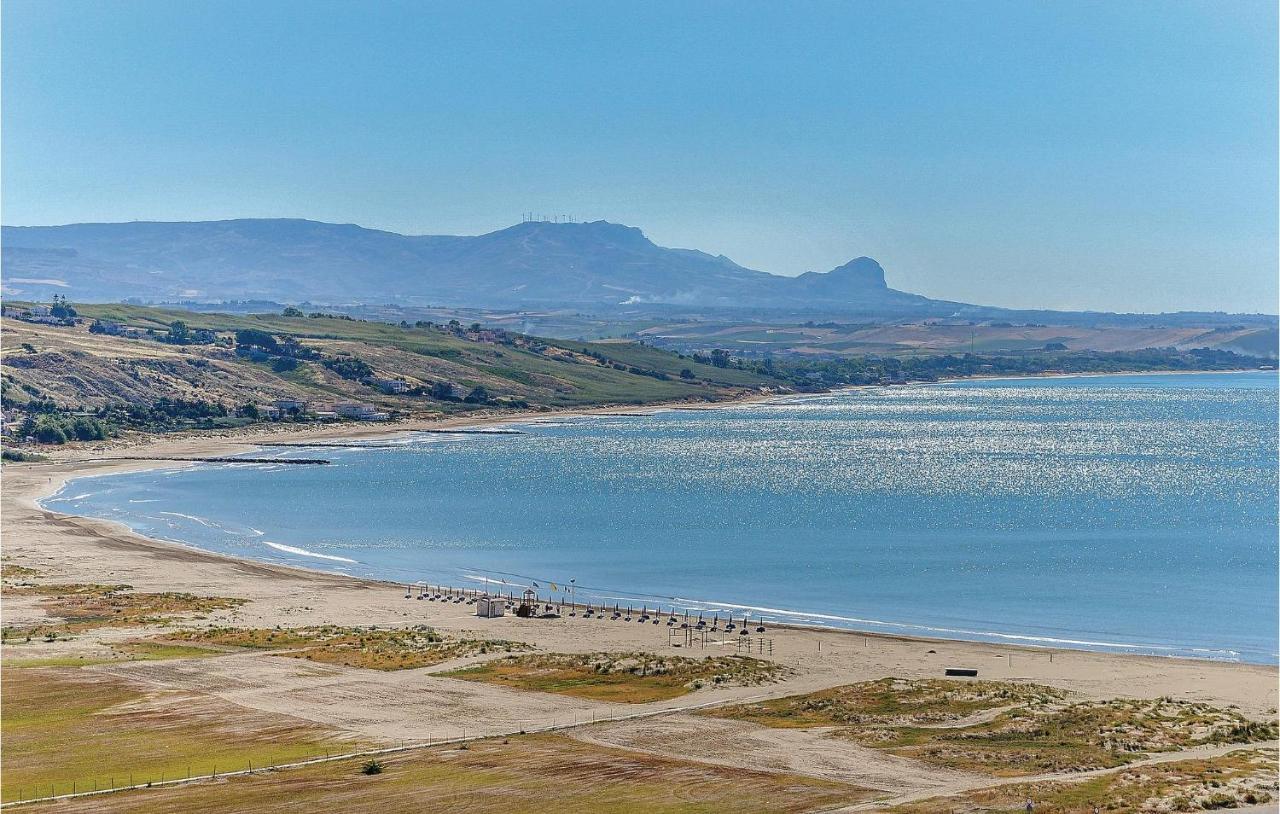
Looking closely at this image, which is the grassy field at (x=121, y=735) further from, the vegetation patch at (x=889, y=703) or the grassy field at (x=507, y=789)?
the vegetation patch at (x=889, y=703)

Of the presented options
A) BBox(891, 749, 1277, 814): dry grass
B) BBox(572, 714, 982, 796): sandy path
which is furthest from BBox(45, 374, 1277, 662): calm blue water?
BBox(891, 749, 1277, 814): dry grass

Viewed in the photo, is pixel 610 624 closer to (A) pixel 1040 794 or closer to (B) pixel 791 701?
(B) pixel 791 701

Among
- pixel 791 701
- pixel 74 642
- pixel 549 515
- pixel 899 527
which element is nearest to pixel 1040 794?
pixel 791 701

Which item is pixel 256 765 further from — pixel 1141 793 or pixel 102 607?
pixel 102 607

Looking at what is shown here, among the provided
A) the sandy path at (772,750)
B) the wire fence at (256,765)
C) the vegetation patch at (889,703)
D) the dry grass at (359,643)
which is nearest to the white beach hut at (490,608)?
the dry grass at (359,643)

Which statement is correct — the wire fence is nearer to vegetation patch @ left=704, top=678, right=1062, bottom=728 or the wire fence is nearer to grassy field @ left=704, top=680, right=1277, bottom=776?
vegetation patch @ left=704, top=678, right=1062, bottom=728

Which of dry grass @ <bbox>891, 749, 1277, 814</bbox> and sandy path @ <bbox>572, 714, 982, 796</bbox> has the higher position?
dry grass @ <bbox>891, 749, 1277, 814</bbox>
